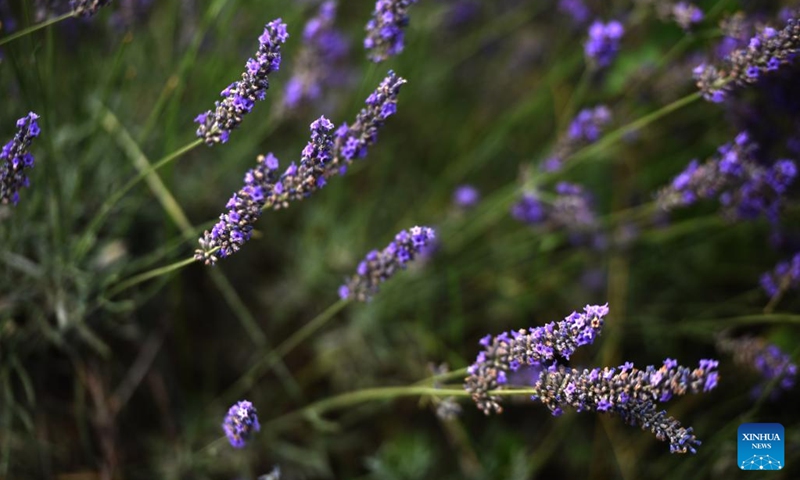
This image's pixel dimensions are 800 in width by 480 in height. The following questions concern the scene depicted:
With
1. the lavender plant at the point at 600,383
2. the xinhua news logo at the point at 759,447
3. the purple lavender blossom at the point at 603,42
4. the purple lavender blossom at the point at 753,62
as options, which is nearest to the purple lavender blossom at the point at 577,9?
the purple lavender blossom at the point at 603,42

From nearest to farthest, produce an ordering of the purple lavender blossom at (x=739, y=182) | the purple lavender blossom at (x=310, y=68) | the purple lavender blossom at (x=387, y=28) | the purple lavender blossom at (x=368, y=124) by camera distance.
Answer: the purple lavender blossom at (x=368, y=124) < the purple lavender blossom at (x=387, y=28) < the purple lavender blossom at (x=739, y=182) < the purple lavender blossom at (x=310, y=68)

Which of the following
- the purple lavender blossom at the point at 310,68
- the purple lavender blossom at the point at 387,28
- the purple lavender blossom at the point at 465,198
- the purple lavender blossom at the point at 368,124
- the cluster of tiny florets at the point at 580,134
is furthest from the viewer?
the purple lavender blossom at the point at 465,198

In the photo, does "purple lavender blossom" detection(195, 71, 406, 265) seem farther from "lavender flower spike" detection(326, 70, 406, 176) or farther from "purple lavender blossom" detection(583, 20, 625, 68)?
"purple lavender blossom" detection(583, 20, 625, 68)

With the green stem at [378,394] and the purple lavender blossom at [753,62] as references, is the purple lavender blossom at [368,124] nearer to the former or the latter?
the green stem at [378,394]

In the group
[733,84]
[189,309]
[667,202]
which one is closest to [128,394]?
[189,309]

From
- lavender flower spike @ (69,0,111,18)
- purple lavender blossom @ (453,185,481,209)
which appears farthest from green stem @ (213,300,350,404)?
lavender flower spike @ (69,0,111,18)

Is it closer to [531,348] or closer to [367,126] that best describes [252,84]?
[367,126]
